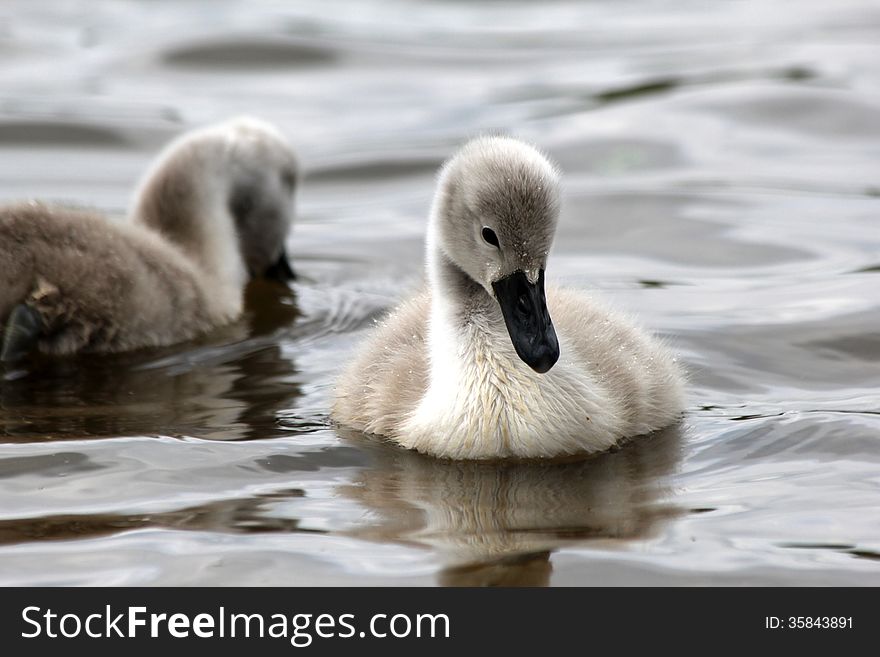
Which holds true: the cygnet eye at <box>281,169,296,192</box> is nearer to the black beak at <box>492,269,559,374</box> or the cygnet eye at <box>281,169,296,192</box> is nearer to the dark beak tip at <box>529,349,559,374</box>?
the black beak at <box>492,269,559,374</box>

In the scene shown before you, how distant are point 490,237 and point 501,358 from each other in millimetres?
418

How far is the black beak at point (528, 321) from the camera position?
5203 mm

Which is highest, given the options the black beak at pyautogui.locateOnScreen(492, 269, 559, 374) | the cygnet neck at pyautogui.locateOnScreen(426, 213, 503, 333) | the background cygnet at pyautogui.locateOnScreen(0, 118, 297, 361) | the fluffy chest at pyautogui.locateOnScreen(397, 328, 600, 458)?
the background cygnet at pyautogui.locateOnScreen(0, 118, 297, 361)

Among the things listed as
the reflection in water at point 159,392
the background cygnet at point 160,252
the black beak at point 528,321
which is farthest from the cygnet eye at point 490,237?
the background cygnet at point 160,252

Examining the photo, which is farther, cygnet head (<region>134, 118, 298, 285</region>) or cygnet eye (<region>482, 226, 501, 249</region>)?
cygnet head (<region>134, 118, 298, 285</region>)

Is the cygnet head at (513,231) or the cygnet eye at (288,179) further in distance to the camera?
the cygnet eye at (288,179)

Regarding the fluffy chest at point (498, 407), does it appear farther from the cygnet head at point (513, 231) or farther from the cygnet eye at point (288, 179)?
the cygnet eye at point (288, 179)

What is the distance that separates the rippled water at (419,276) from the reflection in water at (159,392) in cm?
2

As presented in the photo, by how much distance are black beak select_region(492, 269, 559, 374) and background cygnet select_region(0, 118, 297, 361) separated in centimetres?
210

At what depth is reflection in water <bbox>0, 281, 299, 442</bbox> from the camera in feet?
19.0

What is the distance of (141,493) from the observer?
5.08 m

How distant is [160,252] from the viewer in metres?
7.21

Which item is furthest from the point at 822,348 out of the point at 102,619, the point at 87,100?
the point at 87,100

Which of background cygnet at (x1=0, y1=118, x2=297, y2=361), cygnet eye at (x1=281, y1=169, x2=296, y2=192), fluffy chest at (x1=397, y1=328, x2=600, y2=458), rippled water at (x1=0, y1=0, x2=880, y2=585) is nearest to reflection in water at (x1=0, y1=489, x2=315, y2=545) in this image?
rippled water at (x1=0, y1=0, x2=880, y2=585)
